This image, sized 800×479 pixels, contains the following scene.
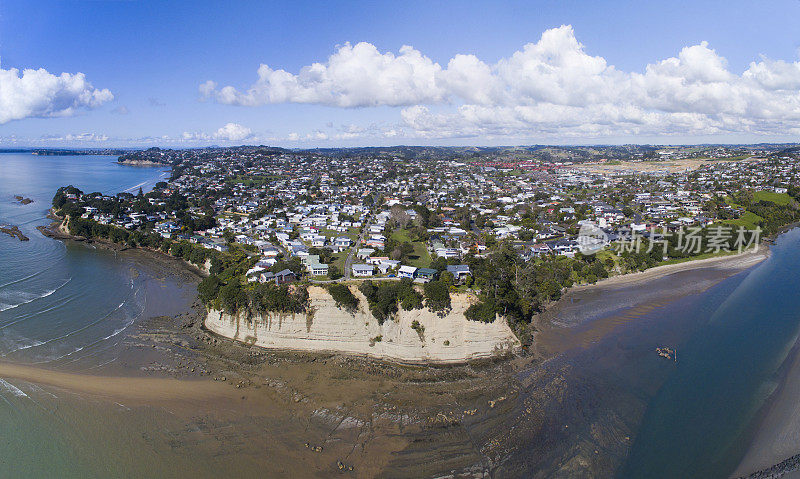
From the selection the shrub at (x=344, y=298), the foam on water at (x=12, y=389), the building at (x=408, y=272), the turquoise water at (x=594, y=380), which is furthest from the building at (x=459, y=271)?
the foam on water at (x=12, y=389)

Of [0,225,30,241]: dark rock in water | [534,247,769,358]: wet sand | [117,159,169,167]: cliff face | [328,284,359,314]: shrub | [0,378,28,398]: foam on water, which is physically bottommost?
[0,378,28,398]: foam on water

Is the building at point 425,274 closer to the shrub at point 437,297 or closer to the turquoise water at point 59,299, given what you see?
the shrub at point 437,297

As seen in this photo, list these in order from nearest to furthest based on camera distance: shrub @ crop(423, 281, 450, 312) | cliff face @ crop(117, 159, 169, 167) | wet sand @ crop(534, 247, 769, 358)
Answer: shrub @ crop(423, 281, 450, 312), wet sand @ crop(534, 247, 769, 358), cliff face @ crop(117, 159, 169, 167)

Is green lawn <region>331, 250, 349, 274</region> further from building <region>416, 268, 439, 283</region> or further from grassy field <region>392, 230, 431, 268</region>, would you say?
building <region>416, 268, 439, 283</region>

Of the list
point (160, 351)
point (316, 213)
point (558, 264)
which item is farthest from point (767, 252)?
point (160, 351)

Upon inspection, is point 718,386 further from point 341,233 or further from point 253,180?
point 253,180

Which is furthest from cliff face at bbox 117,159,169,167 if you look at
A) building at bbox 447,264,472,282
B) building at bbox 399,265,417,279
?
building at bbox 447,264,472,282

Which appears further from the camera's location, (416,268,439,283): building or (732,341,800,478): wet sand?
(416,268,439,283): building

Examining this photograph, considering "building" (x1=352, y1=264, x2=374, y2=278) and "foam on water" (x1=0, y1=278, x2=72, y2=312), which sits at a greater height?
"building" (x1=352, y1=264, x2=374, y2=278)

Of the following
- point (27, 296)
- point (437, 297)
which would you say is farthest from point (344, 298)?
point (27, 296)

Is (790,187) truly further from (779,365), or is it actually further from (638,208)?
(779,365)
